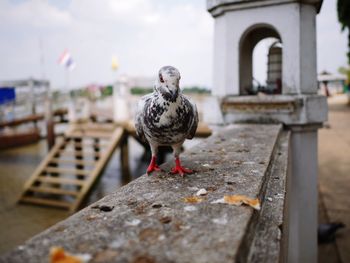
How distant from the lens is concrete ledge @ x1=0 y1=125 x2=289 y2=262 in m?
1.04

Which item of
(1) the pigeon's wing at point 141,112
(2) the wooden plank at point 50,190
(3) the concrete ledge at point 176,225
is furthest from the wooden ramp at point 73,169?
(3) the concrete ledge at point 176,225

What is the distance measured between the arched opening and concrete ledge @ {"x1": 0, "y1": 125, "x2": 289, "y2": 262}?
295 cm

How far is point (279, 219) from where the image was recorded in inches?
56.8

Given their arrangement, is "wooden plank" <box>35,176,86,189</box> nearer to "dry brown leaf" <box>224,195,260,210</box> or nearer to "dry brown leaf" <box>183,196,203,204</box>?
"dry brown leaf" <box>183,196,203,204</box>

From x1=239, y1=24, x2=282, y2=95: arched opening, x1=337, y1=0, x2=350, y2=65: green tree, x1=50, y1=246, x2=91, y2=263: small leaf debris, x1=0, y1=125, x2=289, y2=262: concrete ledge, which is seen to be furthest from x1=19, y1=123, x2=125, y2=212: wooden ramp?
x1=50, y1=246, x2=91, y2=263: small leaf debris

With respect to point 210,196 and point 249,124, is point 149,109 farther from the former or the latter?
point 249,124

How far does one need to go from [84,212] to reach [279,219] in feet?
2.89

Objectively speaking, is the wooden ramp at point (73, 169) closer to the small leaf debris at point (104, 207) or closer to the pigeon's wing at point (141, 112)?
the pigeon's wing at point (141, 112)

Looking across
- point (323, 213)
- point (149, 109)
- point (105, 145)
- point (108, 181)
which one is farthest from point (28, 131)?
point (149, 109)

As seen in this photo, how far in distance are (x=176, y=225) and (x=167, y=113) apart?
2.56 feet

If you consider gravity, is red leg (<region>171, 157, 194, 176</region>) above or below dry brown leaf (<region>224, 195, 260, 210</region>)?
above

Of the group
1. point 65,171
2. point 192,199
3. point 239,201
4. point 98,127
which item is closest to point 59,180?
point 65,171

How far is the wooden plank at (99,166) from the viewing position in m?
8.52

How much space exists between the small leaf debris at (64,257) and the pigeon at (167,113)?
101 cm
